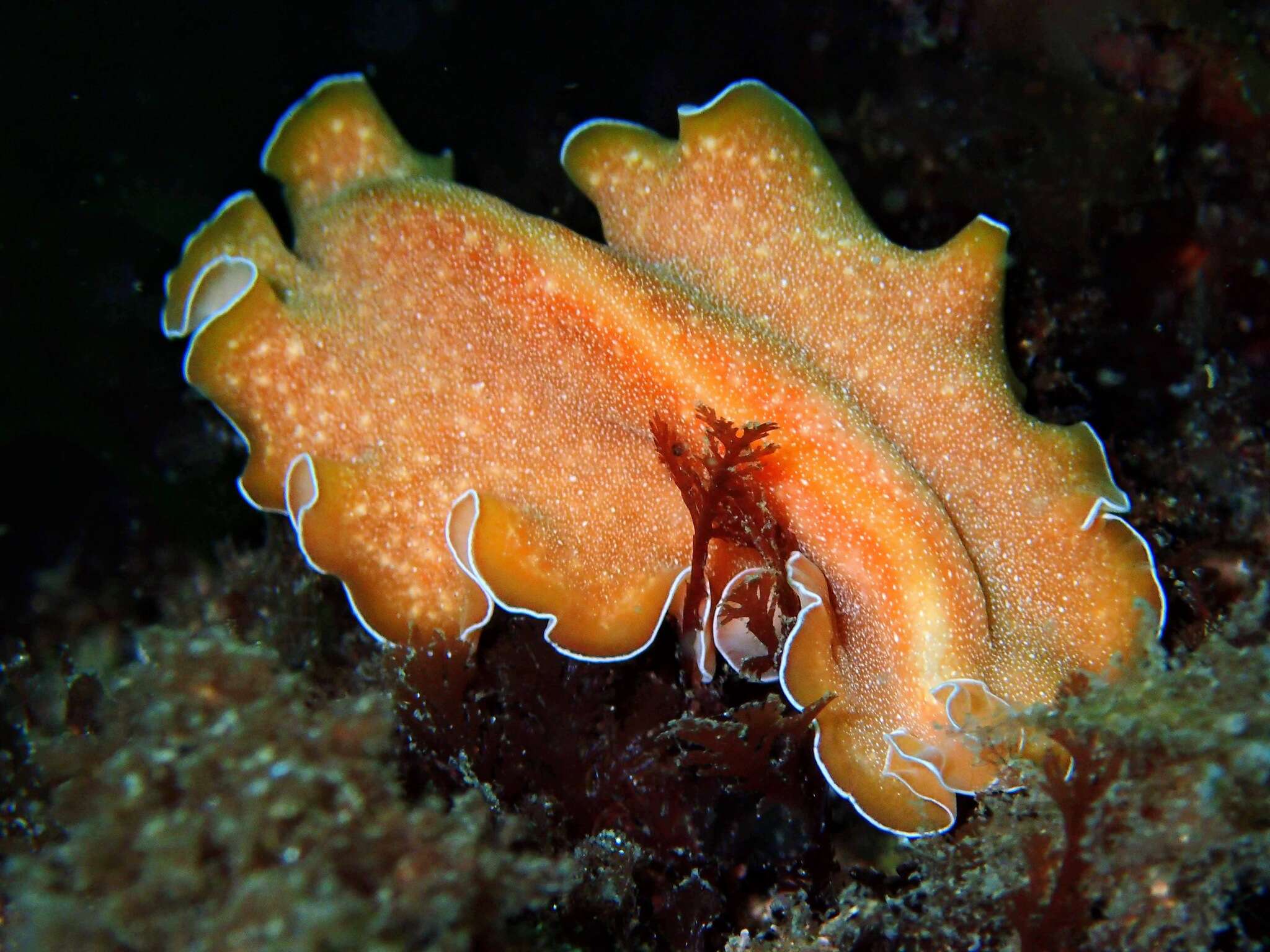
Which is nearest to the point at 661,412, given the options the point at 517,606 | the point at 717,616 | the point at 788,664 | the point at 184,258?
the point at 717,616

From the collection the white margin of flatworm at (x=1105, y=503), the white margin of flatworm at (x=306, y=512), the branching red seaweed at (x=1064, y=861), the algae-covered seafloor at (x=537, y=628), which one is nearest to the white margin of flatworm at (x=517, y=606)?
the algae-covered seafloor at (x=537, y=628)

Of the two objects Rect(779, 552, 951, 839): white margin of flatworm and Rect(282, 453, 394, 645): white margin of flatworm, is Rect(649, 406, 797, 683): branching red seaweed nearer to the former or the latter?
Rect(779, 552, 951, 839): white margin of flatworm

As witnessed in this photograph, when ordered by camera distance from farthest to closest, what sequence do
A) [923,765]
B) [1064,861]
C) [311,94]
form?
[311,94]
[923,765]
[1064,861]

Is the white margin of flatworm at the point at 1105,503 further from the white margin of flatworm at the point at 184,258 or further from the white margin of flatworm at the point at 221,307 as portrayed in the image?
the white margin of flatworm at the point at 184,258

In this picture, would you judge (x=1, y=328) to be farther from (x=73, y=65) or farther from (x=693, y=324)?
(x=693, y=324)

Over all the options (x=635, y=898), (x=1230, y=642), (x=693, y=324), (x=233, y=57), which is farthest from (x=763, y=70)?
(x=635, y=898)

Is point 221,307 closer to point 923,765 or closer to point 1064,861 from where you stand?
point 923,765
